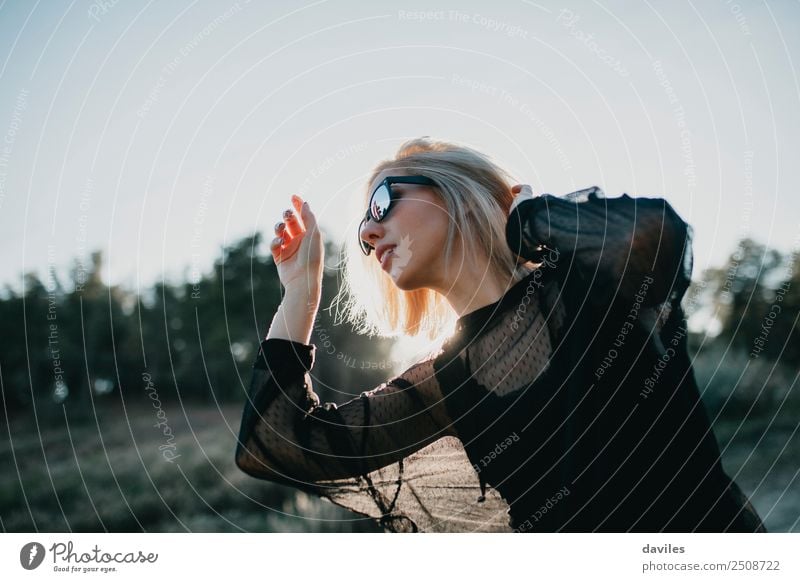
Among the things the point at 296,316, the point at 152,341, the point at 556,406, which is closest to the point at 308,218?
the point at 296,316

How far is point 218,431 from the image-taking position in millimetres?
16062

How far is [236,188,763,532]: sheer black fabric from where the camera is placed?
156cm

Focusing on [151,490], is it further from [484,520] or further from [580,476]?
[580,476]

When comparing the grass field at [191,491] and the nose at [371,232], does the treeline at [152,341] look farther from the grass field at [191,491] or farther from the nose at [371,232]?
the nose at [371,232]

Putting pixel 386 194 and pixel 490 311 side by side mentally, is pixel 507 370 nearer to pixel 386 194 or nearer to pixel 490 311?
pixel 490 311

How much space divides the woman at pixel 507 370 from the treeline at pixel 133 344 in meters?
12.5

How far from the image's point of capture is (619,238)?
1505 mm

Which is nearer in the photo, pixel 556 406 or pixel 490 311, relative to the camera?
pixel 556 406

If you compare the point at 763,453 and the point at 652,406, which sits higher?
the point at 652,406

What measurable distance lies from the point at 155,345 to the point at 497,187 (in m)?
19.6

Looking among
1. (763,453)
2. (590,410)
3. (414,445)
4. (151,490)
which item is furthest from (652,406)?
(151,490)

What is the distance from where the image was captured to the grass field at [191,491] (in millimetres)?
7434
